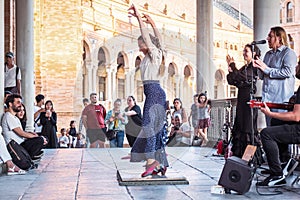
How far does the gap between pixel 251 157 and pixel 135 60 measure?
194 centimetres

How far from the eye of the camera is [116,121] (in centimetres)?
977

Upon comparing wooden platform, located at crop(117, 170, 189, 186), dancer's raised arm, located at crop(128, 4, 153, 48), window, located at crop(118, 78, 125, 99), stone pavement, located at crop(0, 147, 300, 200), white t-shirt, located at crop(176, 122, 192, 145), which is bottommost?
stone pavement, located at crop(0, 147, 300, 200)

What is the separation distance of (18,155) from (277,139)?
398 centimetres

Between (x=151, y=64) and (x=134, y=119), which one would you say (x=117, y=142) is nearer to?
(x=134, y=119)

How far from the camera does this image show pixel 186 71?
6.92 m

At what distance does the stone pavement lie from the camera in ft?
21.5

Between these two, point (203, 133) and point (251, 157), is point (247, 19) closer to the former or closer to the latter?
point (203, 133)

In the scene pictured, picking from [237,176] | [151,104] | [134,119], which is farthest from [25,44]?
[237,176]

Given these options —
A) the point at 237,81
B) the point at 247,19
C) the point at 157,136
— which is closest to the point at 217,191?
the point at 157,136

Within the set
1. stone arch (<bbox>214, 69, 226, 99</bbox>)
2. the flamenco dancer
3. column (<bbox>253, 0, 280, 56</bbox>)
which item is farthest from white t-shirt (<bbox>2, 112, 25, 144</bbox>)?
stone arch (<bbox>214, 69, 226, 99</bbox>)

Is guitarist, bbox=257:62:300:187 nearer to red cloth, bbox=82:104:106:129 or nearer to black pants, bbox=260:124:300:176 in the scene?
black pants, bbox=260:124:300:176

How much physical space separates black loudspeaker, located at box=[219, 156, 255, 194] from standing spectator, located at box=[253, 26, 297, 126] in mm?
1389

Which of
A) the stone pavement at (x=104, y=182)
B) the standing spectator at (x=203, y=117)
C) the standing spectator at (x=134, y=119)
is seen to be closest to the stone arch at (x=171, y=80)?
the standing spectator at (x=134, y=119)

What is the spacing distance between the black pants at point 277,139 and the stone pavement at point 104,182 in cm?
36
